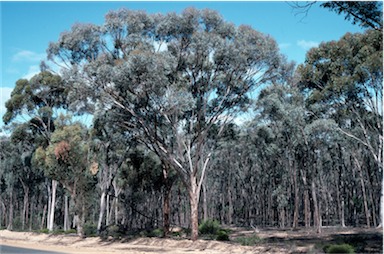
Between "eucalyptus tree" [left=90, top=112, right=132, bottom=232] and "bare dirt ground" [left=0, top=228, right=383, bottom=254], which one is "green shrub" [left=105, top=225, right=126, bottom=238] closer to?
"eucalyptus tree" [left=90, top=112, right=132, bottom=232]

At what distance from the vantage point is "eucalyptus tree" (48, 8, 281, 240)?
2267 cm

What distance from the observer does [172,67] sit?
23.5 m

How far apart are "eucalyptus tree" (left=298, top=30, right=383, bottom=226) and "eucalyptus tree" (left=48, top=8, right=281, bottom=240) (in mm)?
2823

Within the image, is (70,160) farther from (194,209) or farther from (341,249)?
(341,249)

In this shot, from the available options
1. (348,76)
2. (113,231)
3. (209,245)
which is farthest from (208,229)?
(348,76)

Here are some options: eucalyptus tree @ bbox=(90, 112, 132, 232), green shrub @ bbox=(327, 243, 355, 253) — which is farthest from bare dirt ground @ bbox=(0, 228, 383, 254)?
eucalyptus tree @ bbox=(90, 112, 132, 232)

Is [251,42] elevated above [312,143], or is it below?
above

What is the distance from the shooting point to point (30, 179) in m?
A: 50.1

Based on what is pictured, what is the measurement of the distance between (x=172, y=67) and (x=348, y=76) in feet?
33.6

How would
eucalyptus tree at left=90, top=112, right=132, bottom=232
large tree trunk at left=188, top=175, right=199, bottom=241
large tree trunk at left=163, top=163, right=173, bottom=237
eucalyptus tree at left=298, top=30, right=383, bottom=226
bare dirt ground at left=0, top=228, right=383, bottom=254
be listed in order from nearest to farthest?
bare dirt ground at left=0, top=228, right=383, bottom=254 < eucalyptus tree at left=298, top=30, right=383, bottom=226 < large tree trunk at left=188, top=175, right=199, bottom=241 < large tree trunk at left=163, top=163, right=173, bottom=237 < eucalyptus tree at left=90, top=112, right=132, bottom=232

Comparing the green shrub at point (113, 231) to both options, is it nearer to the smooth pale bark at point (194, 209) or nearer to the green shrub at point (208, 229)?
the green shrub at point (208, 229)

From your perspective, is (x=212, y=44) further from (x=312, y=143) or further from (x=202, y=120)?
(x=312, y=143)

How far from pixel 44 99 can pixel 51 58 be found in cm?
965

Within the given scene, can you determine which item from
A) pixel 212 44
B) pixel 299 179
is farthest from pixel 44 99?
pixel 299 179
